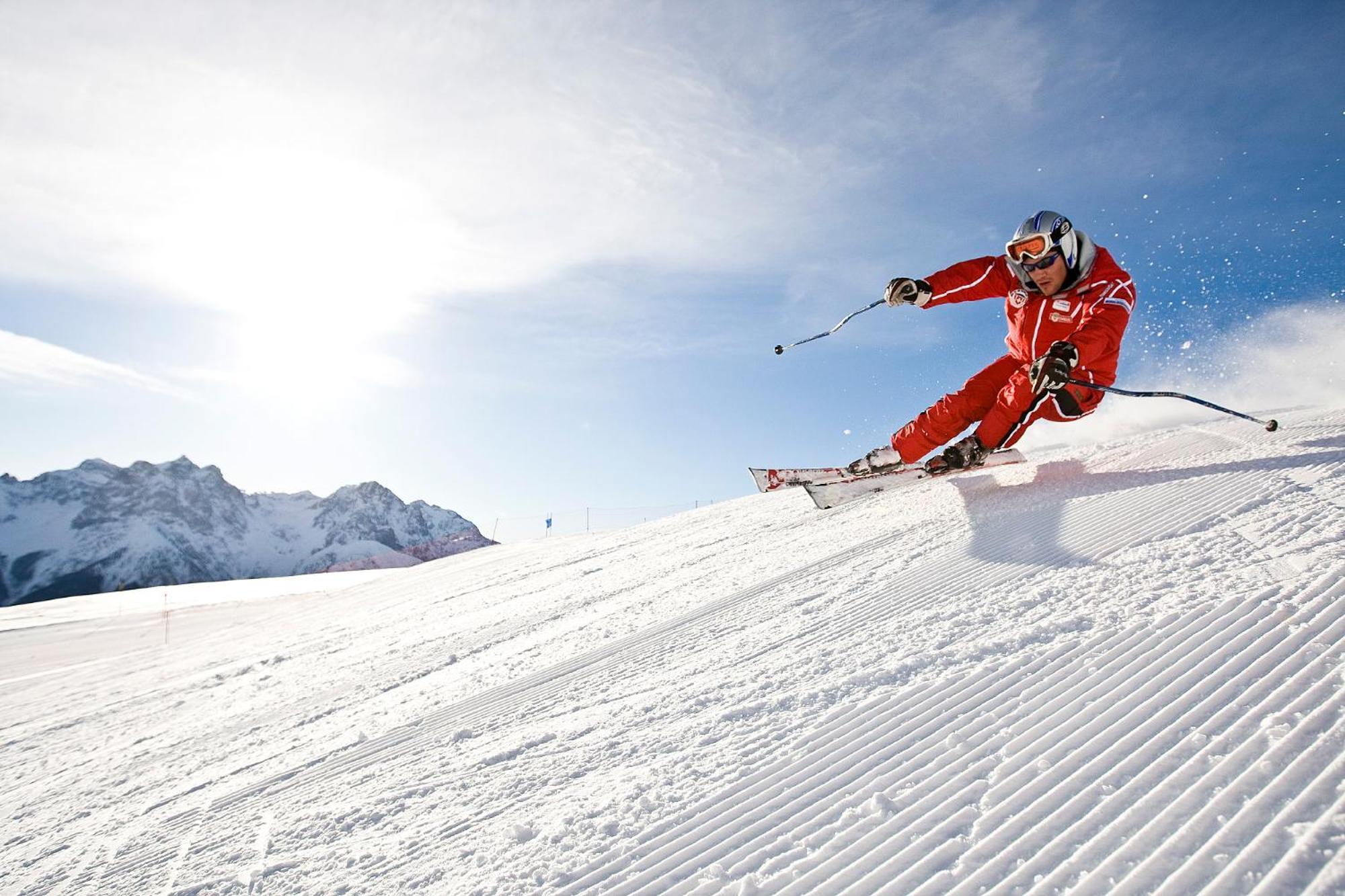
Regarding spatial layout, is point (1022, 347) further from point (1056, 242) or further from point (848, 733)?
point (848, 733)

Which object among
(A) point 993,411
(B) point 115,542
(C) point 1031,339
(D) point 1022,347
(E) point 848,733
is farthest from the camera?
(B) point 115,542

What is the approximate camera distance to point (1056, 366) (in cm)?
409

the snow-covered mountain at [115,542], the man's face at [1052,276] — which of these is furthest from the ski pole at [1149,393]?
the snow-covered mountain at [115,542]

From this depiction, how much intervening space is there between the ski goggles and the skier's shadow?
5.09 feet

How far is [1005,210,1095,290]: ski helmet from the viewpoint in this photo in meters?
4.39

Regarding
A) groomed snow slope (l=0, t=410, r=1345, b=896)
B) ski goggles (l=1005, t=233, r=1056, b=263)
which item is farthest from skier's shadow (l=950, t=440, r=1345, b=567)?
ski goggles (l=1005, t=233, r=1056, b=263)

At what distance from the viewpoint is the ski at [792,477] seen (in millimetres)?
5953

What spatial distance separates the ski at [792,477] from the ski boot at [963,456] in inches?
34.9

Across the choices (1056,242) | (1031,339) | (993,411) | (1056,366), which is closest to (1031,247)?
(1056,242)

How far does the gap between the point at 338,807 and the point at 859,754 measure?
1.87 metres

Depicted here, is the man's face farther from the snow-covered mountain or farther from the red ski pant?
the snow-covered mountain

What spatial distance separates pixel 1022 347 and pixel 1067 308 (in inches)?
18.2

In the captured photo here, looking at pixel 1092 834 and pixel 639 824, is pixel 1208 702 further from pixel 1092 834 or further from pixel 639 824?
pixel 639 824

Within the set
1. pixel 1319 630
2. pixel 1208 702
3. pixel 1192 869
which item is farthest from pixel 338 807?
pixel 1319 630
